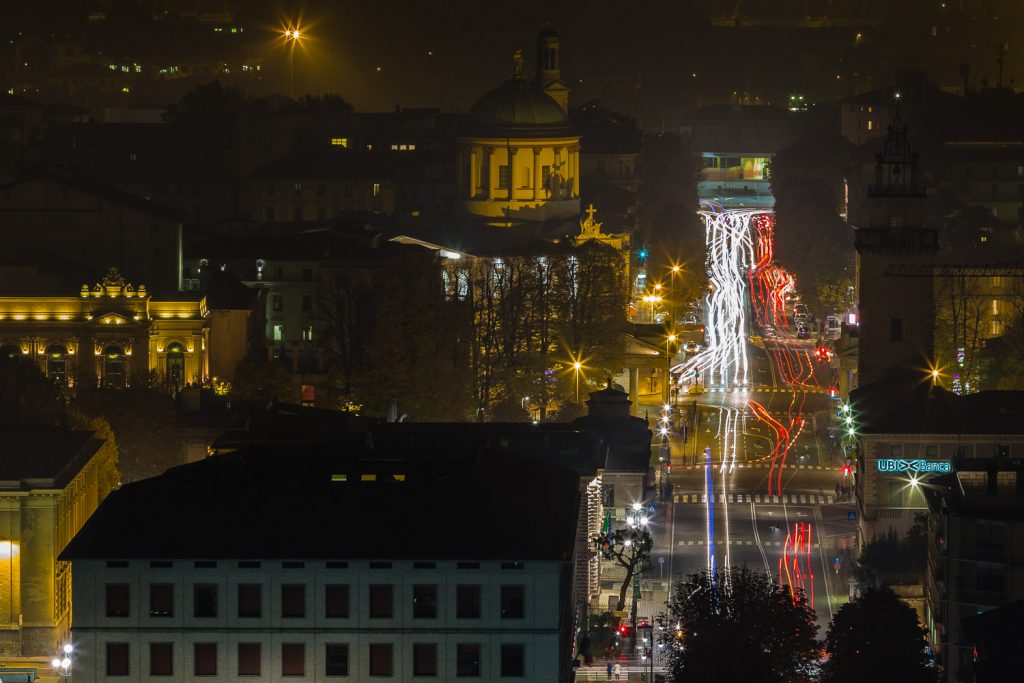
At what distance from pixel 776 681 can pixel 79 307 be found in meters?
64.5

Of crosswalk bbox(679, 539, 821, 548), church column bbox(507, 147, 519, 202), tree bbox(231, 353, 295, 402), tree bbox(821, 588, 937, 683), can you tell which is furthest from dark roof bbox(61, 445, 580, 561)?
church column bbox(507, 147, 519, 202)

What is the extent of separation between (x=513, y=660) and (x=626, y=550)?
2622 cm

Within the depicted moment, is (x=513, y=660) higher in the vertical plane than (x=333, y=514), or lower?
lower

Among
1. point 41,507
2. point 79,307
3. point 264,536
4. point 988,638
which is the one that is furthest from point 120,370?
point 988,638

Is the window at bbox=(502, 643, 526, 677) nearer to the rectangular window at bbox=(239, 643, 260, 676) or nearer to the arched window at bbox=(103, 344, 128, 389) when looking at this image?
the rectangular window at bbox=(239, 643, 260, 676)

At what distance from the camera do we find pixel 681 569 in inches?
4589

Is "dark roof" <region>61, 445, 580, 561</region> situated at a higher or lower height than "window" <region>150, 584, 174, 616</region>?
higher

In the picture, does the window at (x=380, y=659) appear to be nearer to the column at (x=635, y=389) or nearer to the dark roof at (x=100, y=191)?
the column at (x=635, y=389)

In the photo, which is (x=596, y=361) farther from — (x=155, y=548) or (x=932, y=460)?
(x=155, y=548)

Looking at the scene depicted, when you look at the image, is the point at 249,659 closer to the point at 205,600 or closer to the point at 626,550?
the point at 205,600

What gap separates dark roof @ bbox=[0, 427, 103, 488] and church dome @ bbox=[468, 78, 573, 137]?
3339 inches

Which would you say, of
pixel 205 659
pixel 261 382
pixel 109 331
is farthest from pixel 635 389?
pixel 205 659

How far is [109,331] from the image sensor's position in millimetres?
150125

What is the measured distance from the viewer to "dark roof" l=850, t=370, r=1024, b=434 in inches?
4811
